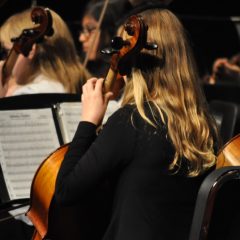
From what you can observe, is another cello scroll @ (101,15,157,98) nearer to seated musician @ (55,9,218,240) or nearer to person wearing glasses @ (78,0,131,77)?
seated musician @ (55,9,218,240)

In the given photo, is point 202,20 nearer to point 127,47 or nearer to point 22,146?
point 22,146

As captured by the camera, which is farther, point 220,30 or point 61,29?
point 220,30

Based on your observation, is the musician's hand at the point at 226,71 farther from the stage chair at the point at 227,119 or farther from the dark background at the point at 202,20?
the stage chair at the point at 227,119

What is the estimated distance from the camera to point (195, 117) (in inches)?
63.2

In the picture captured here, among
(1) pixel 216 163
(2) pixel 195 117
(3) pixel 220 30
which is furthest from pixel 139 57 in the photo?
(3) pixel 220 30

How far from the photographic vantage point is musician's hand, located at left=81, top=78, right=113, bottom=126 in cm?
156

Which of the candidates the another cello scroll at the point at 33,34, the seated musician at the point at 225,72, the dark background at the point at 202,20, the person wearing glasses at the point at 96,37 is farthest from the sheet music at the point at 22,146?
the dark background at the point at 202,20

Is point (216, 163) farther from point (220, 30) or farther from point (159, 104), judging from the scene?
point (220, 30)

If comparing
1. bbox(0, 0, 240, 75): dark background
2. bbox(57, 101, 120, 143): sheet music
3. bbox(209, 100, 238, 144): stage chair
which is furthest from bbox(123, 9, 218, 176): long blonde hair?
bbox(0, 0, 240, 75): dark background

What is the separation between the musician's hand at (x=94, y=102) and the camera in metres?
1.56

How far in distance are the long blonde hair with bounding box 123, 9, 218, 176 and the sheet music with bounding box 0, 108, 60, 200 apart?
435 mm

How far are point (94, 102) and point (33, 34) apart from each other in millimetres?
709

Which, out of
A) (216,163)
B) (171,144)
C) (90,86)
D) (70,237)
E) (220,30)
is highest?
(90,86)

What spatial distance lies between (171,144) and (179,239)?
0.24 metres
